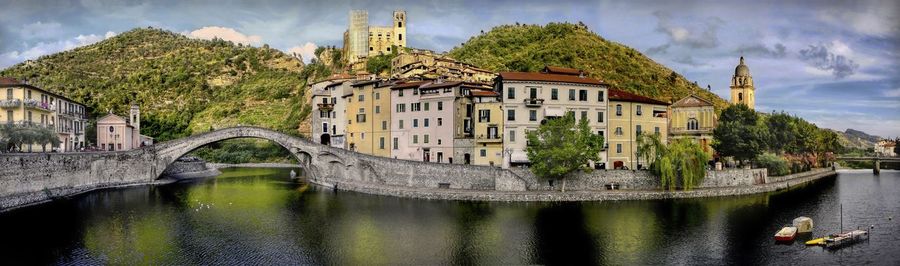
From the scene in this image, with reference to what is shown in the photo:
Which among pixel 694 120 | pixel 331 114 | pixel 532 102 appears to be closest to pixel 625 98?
pixel 532 102

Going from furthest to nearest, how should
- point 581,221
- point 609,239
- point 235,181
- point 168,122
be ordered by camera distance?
point 168,122 → point 235,181 → point 581,221 → point 609,239

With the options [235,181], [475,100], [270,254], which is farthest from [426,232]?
[235,181]

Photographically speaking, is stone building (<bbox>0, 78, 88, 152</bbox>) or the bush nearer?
stone building (<bbox>0, 78, 88, 152</bbox>)

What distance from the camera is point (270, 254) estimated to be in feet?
91.5

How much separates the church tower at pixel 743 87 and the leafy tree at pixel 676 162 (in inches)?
1816

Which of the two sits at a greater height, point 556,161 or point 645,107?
point 645,107

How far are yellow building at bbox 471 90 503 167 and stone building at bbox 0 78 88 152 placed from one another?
37.1 meters

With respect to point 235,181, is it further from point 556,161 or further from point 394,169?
point 556,161

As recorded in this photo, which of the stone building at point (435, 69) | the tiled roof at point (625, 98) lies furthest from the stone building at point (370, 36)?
the tiled roof at point (625, 98)

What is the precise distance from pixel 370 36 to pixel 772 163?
7988 centimetres

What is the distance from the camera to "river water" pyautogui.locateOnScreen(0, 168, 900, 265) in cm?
2728

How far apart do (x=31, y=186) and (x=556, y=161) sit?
38561 mm

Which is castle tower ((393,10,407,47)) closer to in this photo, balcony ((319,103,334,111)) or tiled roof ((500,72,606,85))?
balcony ((319,103,334,111))

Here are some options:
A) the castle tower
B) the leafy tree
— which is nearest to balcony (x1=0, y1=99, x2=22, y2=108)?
the leafy tree
